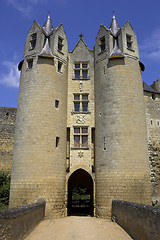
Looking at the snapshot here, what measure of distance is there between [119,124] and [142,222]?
27.5ft

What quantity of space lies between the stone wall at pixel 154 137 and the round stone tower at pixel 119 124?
417 cm

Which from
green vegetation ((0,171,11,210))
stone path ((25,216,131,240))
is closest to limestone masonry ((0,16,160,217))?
stone path ((25,216,131,240))

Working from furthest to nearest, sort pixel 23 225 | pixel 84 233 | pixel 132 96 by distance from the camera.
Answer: pixel 132 96, pixel 84 233, pixel 23 225

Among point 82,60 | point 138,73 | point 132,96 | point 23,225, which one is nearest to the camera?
point 23,225

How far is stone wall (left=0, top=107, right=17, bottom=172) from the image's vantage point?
2316 cm

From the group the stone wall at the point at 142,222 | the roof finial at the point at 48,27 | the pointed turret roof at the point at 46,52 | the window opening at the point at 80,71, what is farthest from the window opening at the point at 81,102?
the stone wall at the point at 142,222

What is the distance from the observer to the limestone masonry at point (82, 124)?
45.5 ft

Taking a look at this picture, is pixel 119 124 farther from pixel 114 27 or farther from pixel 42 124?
pixel 114 27

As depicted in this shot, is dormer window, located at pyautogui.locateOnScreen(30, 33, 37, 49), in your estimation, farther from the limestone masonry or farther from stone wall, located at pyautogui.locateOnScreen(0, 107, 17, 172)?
stone wall, located at pyautogui.locateOnScreen(0, 107, 17, 172)

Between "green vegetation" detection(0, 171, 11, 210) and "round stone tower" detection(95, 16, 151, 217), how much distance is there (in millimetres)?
7643

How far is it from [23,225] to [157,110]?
16.1 m

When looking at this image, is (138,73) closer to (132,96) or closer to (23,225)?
(132,96)

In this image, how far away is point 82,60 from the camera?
18.5m

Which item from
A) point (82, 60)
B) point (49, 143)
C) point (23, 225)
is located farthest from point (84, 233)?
point (82, 60)
